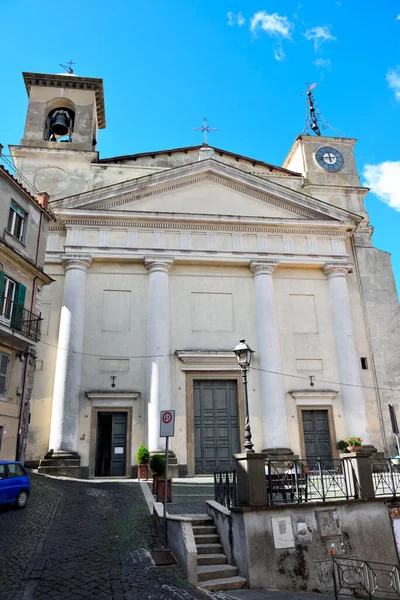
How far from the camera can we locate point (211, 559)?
806cm

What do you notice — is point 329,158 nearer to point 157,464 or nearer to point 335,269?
point 335,269

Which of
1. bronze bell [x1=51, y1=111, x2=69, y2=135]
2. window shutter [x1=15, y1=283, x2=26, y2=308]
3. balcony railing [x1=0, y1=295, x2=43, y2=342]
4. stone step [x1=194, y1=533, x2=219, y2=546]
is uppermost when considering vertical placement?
bronze bell [x1=51, y1=111, x2=69, y2=135]

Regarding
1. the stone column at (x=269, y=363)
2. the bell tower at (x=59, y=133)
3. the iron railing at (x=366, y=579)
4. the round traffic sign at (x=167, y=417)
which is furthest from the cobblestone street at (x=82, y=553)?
the bell tower at (x=59, y=133)

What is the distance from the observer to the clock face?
→ 84.9ft

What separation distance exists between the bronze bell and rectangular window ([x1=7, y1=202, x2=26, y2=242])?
32.3ft

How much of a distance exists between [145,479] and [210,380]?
493cm

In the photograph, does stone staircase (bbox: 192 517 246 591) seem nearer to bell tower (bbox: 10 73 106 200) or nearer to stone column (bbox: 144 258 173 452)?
stone column (bbox: 144 258 173 452)

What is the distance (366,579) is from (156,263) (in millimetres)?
14443

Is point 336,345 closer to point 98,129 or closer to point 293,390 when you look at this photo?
point 293,390

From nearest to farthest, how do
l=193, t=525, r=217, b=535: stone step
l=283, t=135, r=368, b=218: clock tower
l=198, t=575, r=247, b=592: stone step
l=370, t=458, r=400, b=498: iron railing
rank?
l=198, t=575, r=247, b=592: stone step → l=193, t=525, r=217, b=535: stone step → l=370, t=458, r=400, b=498: iron railing → l=283, t=135, r=368, b=218: clock tower

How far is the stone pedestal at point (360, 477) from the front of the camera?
920cm

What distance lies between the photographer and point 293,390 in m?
19.7

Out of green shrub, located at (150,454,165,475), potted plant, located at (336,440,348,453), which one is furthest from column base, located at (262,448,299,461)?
green shrub, located at (150,454,165,475)

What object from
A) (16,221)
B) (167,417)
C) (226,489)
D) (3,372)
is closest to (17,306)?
(3,372)
